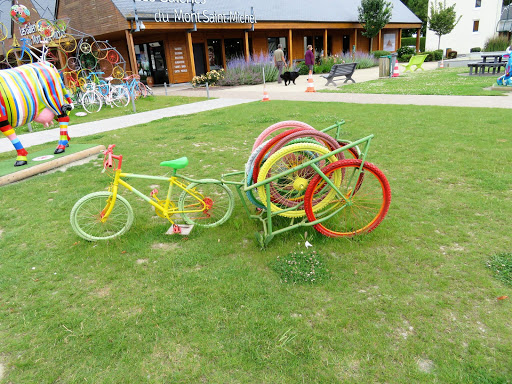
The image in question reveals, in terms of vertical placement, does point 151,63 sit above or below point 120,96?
above

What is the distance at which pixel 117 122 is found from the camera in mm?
11344

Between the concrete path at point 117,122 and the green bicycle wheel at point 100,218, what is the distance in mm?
5919

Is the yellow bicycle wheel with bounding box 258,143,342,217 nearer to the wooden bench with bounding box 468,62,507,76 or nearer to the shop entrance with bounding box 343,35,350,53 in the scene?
the wooden bench with bounding box 468,62,507,76

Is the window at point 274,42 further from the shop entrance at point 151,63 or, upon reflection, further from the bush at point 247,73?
the shop entrance at point 151,63

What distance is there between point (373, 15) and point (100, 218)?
31.7m

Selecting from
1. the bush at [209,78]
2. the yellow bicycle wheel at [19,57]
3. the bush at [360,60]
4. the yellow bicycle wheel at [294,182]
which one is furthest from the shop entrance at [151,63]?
the yellow bicycle wheel at [294,182]

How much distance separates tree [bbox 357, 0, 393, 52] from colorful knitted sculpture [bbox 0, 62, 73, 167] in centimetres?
2898

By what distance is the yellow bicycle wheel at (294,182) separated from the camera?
3525mm

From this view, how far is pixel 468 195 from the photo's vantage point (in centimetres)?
439

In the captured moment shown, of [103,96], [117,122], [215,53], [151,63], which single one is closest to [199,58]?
[215,53]

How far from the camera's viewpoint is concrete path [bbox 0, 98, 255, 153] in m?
9.62

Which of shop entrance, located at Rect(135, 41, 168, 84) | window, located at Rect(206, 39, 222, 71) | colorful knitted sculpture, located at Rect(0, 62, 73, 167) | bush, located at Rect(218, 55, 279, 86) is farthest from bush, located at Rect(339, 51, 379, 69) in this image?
colorful knitted sculpture, located at Rect(0, 62, 73, 167)

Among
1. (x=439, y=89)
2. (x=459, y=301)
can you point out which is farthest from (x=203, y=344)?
(x=439, y=89)

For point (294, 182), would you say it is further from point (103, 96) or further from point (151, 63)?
point (151, 63)
